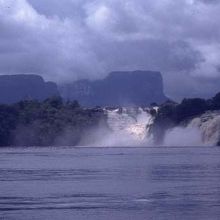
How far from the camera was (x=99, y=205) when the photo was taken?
55.9 meters

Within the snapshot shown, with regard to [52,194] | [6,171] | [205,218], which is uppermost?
[6,171]

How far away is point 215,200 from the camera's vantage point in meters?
57.8

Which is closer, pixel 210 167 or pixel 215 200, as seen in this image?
pixel 215 200

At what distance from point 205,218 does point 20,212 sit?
10.8 metres

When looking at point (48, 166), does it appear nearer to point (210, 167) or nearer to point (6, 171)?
point (6, 171)

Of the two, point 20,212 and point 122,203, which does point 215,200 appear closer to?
point 122,203

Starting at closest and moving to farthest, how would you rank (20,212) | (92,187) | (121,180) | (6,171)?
(20,212), (92,187), (121,180), (6,171)

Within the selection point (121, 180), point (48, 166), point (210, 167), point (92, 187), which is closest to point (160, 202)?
point (92, 187)

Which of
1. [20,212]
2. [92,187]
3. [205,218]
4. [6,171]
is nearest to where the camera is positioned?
[205,218]

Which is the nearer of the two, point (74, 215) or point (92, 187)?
point (74, 215)

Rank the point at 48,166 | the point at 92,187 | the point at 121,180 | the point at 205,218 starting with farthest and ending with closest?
the point at 48,166, the point at 121,180, the point at 92,187, the point at 205,218

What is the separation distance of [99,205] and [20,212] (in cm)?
584

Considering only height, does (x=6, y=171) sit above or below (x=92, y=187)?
above

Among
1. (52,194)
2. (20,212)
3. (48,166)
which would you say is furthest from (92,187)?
(48,166)
